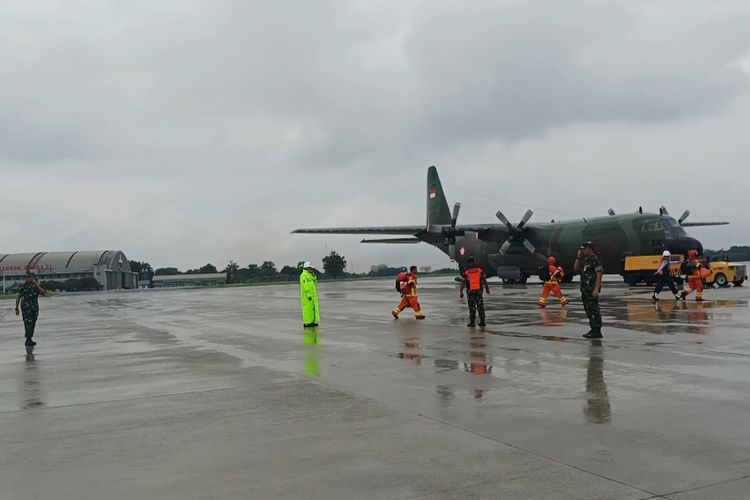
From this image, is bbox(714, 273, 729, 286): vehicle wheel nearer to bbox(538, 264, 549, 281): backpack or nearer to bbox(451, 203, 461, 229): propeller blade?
bbox(538, 264, 549, 281): backpack

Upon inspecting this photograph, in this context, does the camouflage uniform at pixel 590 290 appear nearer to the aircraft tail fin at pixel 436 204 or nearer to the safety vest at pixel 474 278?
the safety vest at pixel 474 278

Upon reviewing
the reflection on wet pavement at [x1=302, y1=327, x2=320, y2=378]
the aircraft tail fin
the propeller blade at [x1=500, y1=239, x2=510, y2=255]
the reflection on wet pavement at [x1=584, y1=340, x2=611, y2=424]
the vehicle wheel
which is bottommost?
the reflection on wet pavement at [x1=584, y1=340, x2=611, y2=424]

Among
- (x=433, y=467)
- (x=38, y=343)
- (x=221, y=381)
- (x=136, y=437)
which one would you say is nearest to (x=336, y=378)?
(x=221, y=381)

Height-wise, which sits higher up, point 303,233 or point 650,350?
point 303,233

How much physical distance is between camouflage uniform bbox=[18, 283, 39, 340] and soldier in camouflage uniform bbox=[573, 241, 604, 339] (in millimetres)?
11225

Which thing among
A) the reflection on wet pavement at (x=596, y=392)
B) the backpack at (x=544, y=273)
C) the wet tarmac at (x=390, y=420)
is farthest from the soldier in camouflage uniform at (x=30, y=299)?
the backpack at (x=544, y=273)

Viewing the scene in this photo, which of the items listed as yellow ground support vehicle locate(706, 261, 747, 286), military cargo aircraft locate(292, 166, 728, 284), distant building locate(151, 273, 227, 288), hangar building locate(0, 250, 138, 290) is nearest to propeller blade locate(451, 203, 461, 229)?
military cargo aircraft locate(292, 166, 728, 284)

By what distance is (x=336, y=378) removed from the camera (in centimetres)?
824

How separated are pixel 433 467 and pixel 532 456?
74cm

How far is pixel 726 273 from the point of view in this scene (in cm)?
2892

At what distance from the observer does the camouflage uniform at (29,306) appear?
1385 cm

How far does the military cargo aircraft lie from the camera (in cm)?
2953

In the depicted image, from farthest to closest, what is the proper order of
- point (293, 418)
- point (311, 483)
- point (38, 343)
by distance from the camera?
point (38, 343) → point (293, 418) → point (311, 483)

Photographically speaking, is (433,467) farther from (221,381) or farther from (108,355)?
(108,355)
